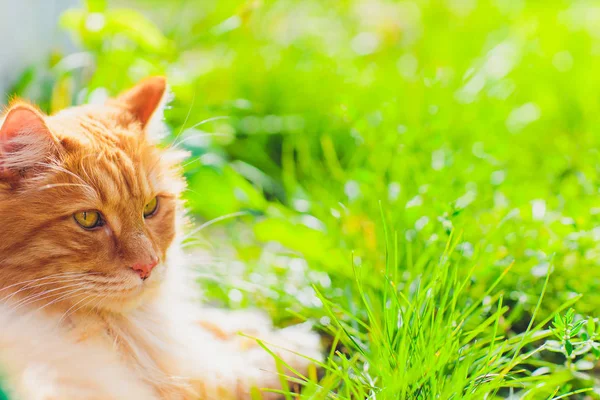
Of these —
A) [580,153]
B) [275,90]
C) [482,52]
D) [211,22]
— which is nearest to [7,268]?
[275,90]

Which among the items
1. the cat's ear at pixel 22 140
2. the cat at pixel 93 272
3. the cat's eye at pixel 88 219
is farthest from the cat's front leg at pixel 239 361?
the cat's ear at pixel 22 140

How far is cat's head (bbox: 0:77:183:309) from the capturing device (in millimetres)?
991

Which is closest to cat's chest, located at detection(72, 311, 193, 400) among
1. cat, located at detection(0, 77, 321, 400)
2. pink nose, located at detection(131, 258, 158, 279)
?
cat, located at detection(0, 77, 321, 400)

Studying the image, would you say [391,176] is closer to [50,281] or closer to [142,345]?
[142,345]

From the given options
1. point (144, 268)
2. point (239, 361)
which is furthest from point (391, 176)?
point (144, 268)

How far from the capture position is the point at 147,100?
128 cm

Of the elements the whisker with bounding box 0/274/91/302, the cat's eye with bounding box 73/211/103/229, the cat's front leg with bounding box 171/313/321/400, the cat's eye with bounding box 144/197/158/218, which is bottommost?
the cat's front leg with bounding box 171/313/321/400

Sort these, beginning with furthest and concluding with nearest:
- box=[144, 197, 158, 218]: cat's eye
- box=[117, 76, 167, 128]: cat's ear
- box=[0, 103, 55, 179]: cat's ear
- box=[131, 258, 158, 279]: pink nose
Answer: box=[117, 76, 167, 128]: cat's ear < box=[144, 197, 158, 218]: cat's eye < box=[131, 258, 158, 279]: pink nose < box=[0, 103, 55, 179]: cat's ear

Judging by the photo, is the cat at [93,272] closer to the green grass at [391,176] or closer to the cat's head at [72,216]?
the cat's head at [72,216]

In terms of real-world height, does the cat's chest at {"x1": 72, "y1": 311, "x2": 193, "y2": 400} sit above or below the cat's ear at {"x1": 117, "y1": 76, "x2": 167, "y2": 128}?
below

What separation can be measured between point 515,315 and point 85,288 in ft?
3.16

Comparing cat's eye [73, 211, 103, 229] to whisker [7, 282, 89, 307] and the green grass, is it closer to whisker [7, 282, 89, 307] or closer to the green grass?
whisker [7, 282, 89, 307]

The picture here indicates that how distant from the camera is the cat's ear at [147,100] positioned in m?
1.28

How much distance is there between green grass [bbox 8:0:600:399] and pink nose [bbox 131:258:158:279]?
1.04ft
